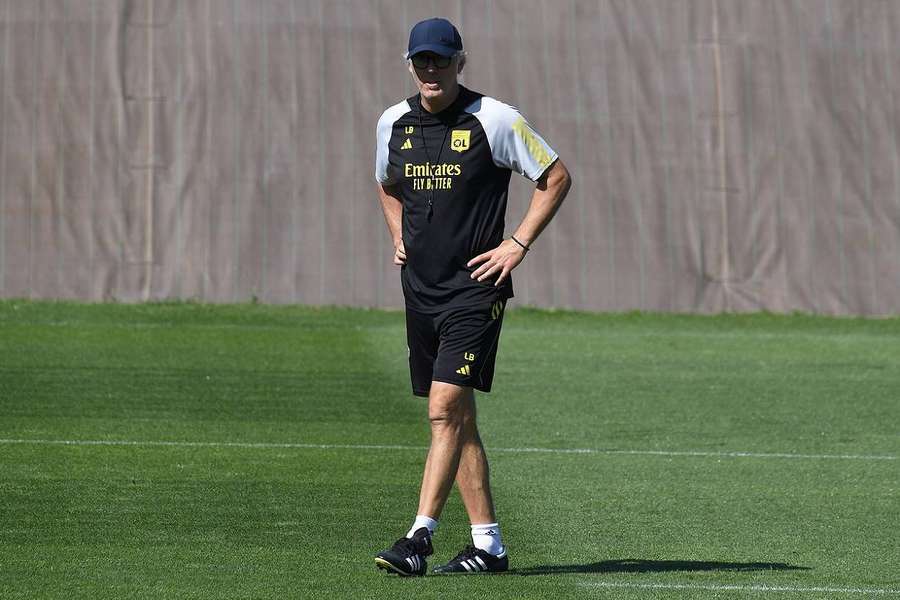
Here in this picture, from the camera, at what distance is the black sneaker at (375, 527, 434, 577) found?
5.97 metres

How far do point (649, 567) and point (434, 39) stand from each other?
2.18 meters

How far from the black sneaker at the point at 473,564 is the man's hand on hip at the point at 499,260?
3.39 feet

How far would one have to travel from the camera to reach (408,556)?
6020 mm

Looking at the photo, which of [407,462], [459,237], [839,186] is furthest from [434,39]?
[839,186]

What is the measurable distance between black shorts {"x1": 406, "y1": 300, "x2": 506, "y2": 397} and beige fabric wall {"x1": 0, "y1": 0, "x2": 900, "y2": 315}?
1196 centimetres

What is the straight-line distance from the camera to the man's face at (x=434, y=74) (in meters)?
6.20

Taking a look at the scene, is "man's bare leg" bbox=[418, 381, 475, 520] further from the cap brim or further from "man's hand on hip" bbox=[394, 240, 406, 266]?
the cap brim

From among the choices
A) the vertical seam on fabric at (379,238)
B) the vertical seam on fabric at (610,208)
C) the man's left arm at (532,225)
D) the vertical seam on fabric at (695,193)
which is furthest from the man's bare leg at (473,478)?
the vertical seam on fabric at (695,193)

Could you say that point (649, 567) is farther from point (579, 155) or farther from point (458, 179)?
point (579, 155)

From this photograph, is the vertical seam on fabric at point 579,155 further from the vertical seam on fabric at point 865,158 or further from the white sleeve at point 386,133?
the white sleeve at point 386,133

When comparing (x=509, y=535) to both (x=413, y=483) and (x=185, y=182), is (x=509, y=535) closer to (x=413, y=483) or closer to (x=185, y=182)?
(x=413, y=483)

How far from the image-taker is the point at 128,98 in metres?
18.5

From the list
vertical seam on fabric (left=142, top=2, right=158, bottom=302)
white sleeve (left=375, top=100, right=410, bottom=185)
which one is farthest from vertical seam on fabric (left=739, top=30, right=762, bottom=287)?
white sleeve (left=375, top=100, right=410, bottom=185)

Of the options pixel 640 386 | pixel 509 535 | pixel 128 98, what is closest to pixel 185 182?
A: pixel 128 98
